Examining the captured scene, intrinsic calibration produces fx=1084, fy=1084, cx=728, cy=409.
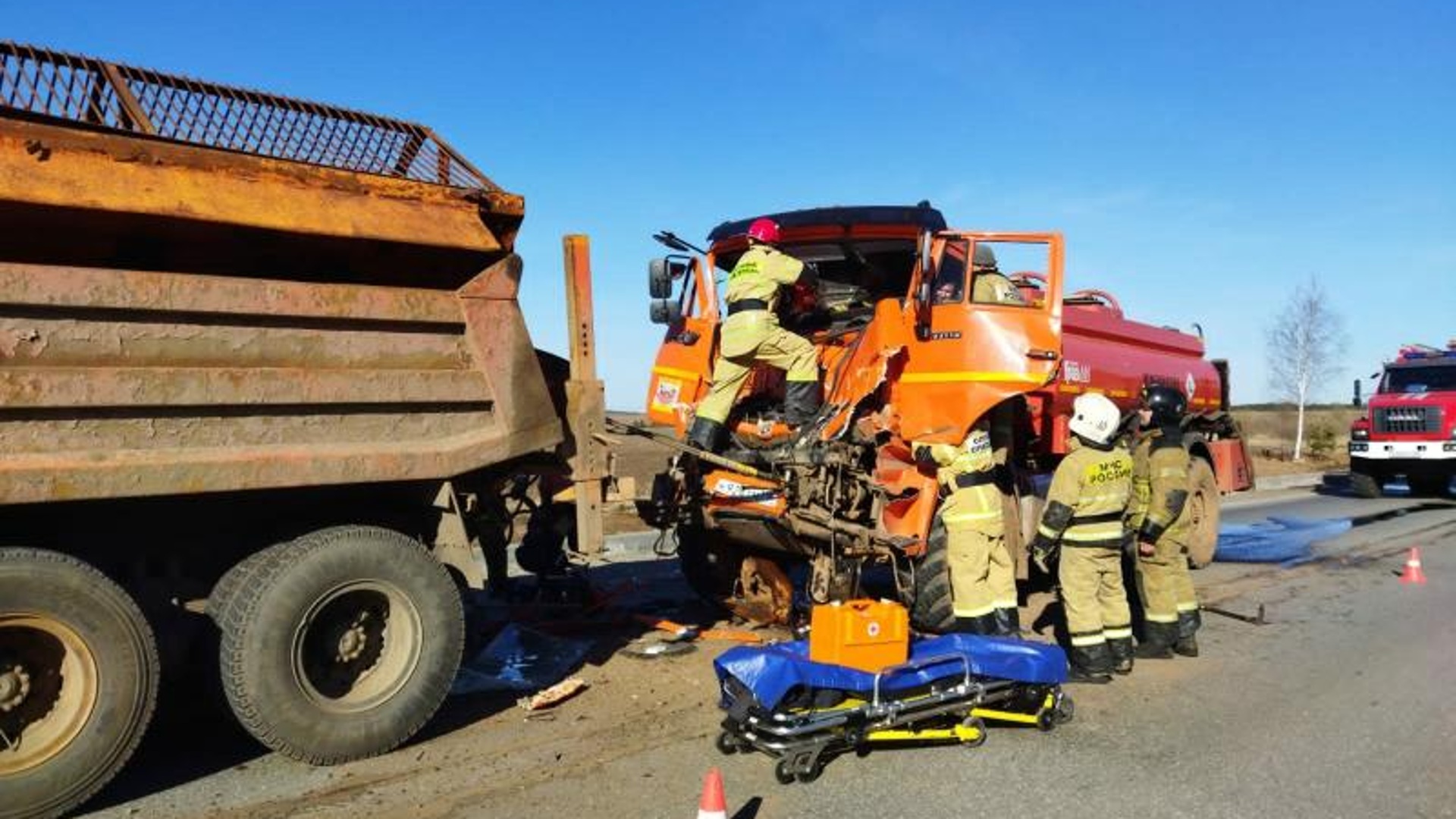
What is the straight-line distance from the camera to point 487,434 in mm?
5109

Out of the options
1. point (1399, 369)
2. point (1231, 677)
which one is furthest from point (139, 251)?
point (1399, 369)

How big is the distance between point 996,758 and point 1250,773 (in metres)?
1.02

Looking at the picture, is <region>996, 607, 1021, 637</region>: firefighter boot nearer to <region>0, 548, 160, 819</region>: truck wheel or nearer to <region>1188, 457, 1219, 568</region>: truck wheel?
<region>0, 548, 160, 819</region>: truck wheel

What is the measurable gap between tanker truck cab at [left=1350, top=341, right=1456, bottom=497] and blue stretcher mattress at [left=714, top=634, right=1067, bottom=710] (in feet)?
55.7

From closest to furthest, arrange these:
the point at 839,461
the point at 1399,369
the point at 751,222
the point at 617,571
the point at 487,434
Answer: the point at 487,434
the point at 839,461
the point at 751,222
the point at 617,571
the point at 1399,369

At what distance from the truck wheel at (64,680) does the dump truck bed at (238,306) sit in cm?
31

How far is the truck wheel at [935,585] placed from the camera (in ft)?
21.2

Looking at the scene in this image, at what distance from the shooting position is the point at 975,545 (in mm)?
6129

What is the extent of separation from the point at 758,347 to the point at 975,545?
1758 mm

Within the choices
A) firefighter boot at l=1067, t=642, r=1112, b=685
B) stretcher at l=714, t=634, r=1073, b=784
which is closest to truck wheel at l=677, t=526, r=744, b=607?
firefighter boot at l=1067, t=642, r=1112, b=685

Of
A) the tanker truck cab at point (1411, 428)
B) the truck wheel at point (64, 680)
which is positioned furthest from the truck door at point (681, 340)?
the tanker truck cab at point (1411, 428)

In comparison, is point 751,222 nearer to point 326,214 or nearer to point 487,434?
point 487,434

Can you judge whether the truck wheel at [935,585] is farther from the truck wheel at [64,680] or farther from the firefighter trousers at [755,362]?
the truck wheel at [64,680]

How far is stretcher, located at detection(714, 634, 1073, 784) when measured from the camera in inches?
175
